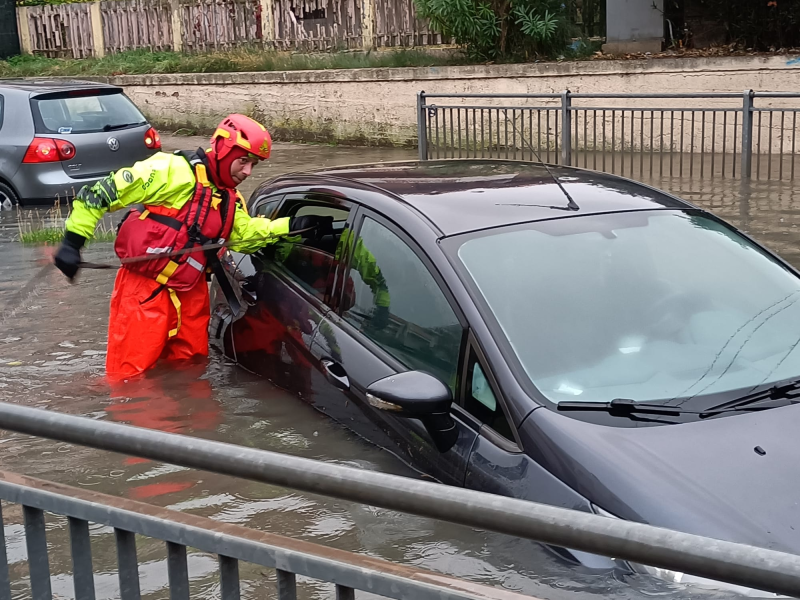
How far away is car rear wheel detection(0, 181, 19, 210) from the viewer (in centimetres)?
1167

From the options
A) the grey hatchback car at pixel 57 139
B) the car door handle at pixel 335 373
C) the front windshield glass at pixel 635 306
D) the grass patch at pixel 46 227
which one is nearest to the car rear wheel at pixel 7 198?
the grey hatchback car at pixel 57 139

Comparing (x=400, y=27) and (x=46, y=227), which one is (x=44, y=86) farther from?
(x=400, y=27)

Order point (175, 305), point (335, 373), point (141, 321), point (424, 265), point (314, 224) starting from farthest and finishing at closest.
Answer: point (175, 305)
point (141, 321)
point (314, 224)
point (335, 373)
point (424, 265)

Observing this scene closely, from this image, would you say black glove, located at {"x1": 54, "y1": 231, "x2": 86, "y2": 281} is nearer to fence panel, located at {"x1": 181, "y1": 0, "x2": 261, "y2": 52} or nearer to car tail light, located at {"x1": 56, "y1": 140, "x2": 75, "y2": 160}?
car tail light, located at {"x1": 56, "y1": 140, "x2": 75, "y2": 160}

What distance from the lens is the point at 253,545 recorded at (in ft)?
7.11

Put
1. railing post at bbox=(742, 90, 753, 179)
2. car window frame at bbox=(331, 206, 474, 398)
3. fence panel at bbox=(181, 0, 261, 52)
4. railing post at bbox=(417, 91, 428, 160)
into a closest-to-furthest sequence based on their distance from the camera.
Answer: car window frame at bbox=(331, 206, 474, 398) < railing post at bbox=(742, 90, 753, 179) < railing post at bbox=(417, 91, 428, 160) < fence panel at bbox=(181, 0, 261, 52)

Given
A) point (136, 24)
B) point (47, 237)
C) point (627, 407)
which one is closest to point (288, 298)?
point (627, 407)

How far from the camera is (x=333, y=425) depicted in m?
4.93

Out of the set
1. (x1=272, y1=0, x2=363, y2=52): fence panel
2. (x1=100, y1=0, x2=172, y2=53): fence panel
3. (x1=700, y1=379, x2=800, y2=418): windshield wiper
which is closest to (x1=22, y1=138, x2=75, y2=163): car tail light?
(x1=272, y1=0, x2=363, y2=52): fence panel

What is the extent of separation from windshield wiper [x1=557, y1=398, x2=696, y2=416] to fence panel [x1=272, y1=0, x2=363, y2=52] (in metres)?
15.9

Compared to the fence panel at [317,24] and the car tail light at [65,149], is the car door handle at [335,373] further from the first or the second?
the fence panel at [317,24]

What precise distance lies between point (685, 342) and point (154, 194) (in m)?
2.93

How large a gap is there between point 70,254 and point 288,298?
1192 mm

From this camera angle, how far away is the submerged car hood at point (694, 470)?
2969mm
